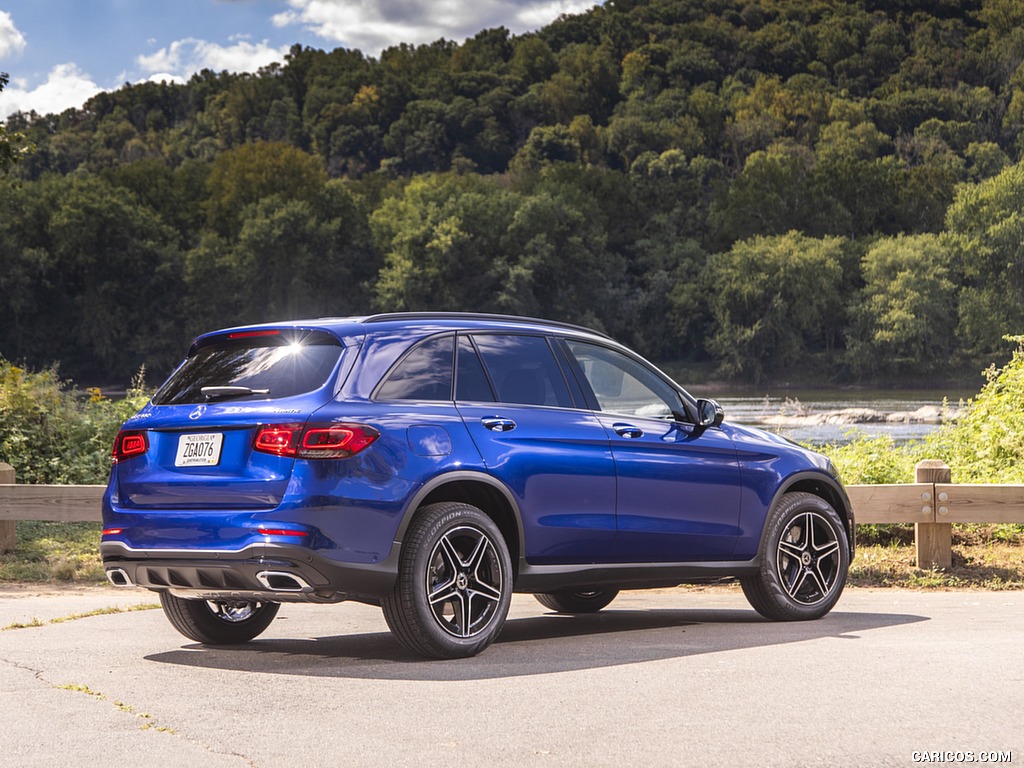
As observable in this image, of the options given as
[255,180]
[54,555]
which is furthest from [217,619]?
[255,180]

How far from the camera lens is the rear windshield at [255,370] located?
7336 millimetres

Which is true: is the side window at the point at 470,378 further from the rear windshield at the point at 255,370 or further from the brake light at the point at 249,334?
the brake light at the point at 249,334

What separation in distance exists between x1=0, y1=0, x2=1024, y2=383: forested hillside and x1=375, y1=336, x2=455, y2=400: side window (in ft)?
276

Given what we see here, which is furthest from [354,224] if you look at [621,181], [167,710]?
[167,710]

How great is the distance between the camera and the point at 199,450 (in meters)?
7.34

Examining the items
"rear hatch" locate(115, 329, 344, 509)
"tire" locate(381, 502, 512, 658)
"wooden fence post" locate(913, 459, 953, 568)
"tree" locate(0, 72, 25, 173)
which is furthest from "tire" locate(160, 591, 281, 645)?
"tree" locate(0, 72, 25, 173)

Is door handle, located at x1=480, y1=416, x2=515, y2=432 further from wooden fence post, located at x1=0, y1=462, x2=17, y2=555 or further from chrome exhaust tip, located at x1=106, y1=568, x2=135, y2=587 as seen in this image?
wooden fence post, located at x1=0, y1=462, x2=17, y2=555

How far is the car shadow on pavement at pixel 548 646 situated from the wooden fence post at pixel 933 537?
2.62 meters

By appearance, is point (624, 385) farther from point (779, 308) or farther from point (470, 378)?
point (779, 308)

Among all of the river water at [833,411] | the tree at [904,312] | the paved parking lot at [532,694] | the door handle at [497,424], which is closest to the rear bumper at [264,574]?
the paved parking lot at [532,694]

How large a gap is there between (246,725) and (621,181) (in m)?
116

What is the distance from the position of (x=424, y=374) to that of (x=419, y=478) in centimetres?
68

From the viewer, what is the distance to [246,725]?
5922 millimetres

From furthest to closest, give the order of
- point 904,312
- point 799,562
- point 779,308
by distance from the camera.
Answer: point 779,308, point 904,312, point 799,562
